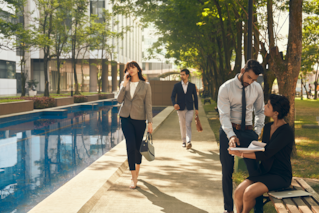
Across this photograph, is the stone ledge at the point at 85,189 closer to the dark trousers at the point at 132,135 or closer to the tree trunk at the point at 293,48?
the dark trousers at the point at 132,135

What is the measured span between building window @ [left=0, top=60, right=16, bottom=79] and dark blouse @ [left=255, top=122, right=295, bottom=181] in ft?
137

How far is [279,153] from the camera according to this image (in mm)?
3633

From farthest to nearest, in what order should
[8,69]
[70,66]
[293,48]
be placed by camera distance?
[70,66] < [8,69] < [293,48]

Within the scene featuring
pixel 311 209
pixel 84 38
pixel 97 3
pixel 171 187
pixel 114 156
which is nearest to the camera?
pixel 311 209

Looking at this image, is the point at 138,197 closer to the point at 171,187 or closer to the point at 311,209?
the point at 171,187

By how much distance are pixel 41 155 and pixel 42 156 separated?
0.15 metres

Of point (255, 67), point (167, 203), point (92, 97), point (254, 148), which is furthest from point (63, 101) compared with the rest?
point (254, 148)

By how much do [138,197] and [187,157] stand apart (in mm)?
3217

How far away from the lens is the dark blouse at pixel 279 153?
11.7ft

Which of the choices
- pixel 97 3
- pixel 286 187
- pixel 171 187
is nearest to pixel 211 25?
pixel 171 187

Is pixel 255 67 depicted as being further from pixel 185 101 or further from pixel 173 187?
pixel 185 101

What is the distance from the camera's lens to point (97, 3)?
180 feet

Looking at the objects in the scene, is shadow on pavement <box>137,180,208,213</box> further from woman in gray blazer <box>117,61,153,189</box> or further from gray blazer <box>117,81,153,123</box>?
gray blazer <box>117,81,153,123</box>

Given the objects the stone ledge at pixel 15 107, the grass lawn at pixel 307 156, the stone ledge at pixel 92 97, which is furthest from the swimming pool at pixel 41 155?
the stone ledge at pixel 92 97
